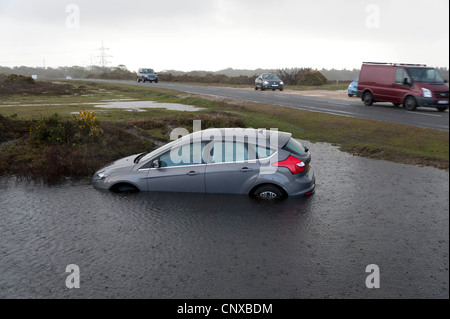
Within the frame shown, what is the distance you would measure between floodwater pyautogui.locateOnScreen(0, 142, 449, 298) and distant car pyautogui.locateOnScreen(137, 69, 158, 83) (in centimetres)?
4937

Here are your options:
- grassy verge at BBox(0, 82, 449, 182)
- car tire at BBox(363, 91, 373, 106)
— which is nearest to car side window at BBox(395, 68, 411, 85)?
car tire at BBox(363, 91, 373, 106)

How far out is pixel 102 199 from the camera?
8977 mm

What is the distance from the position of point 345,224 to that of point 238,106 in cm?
1792

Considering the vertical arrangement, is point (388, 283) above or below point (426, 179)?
below

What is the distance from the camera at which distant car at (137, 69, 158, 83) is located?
57.2 metres

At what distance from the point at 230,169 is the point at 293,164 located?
132 cm

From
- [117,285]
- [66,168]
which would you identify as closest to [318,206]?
[117,285]

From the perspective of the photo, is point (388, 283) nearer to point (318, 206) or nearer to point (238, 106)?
point (318, 206)

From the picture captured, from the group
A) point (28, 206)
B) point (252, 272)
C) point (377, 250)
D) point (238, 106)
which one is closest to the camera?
point (252, 272)

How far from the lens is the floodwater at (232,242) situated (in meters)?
5.34

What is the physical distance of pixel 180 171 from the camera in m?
8.69

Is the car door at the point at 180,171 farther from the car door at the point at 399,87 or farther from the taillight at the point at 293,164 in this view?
the car door at the point at 399,87

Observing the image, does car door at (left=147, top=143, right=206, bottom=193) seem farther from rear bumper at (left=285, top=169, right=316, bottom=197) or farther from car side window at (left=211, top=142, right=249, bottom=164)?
rear bumper at (left=285, top=169, right=316, bottom=197)

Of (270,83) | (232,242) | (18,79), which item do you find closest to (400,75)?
(232,242)
